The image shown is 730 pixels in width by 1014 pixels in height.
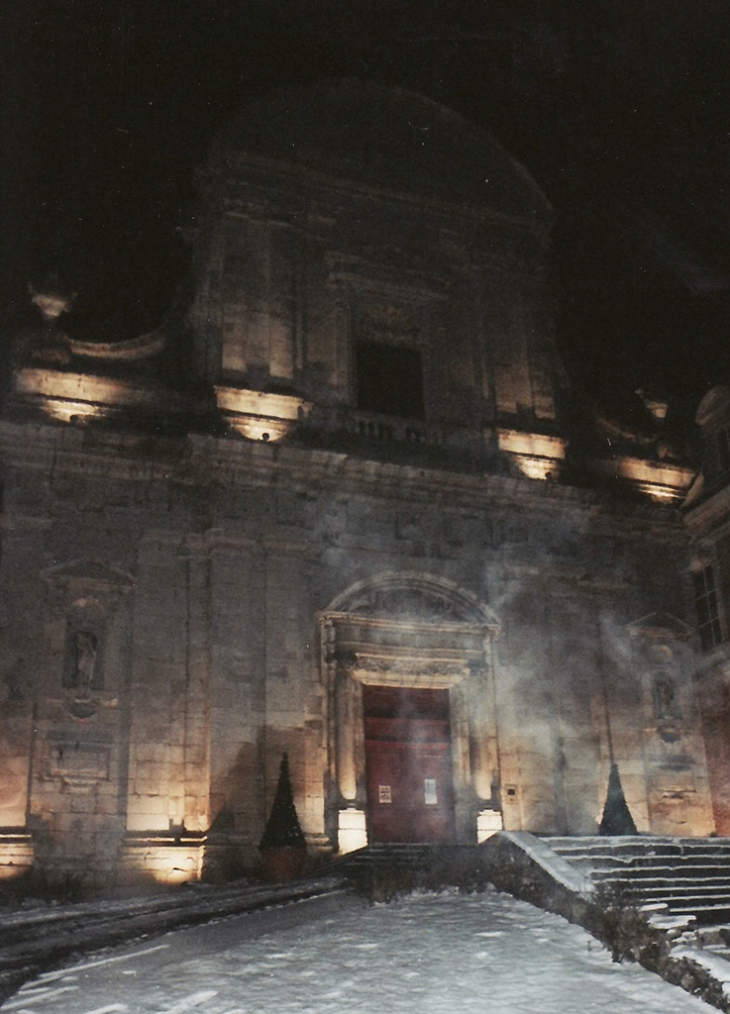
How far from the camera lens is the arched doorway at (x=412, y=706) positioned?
19.8m

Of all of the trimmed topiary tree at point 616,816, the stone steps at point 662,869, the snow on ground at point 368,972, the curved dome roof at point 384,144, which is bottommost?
the snow on ground at point 368,972

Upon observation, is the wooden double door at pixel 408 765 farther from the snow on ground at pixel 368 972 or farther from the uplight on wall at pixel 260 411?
the snow on ground at pixel 368 972

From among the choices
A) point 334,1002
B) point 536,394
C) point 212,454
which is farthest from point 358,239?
point 334,1002

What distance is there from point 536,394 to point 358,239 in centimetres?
514

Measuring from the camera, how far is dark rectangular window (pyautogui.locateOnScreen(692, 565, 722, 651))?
22.9 metres

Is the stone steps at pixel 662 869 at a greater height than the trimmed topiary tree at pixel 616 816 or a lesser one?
lesser

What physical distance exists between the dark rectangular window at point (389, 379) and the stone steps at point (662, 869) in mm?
10952

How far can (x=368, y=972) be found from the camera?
10.4 metres

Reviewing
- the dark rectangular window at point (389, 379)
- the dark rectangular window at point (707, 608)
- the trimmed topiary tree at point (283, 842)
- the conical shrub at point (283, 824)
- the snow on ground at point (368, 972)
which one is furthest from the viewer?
the dark rectangular window at point (389, 379)

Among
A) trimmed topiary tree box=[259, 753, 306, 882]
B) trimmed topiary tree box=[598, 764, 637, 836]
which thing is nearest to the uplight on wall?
trimmed topiary tree box=[259, 753, 306, 882]

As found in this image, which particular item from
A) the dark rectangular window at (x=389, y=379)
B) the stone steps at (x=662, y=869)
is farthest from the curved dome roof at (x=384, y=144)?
the stone steps at (x=662, y=869)

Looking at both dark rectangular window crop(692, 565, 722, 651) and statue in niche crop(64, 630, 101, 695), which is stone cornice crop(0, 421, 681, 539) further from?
statue in niche crop(64, 630, 101, 695)

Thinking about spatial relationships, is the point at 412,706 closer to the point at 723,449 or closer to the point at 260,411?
the point at 260,411

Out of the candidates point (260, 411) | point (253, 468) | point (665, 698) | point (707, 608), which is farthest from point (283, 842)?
→ point (707, 608)
